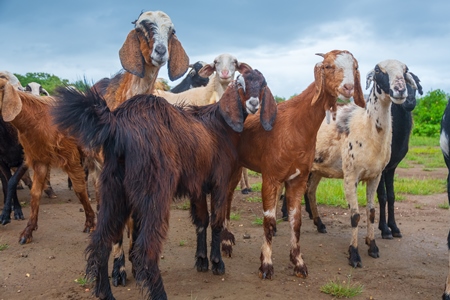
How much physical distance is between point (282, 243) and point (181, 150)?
2781 mm

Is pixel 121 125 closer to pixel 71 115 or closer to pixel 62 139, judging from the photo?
pixel 71 115

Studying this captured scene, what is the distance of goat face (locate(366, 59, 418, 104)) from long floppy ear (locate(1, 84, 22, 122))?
14.8 feet

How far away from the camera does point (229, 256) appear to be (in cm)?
586

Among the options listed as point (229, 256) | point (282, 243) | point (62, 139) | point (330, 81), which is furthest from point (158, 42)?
point (282, 243)

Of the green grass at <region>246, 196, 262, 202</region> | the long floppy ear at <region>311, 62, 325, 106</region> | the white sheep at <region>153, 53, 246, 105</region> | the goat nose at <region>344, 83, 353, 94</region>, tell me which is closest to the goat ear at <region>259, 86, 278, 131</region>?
the long floppy ear at <region>311, 62, 325, 106</region>

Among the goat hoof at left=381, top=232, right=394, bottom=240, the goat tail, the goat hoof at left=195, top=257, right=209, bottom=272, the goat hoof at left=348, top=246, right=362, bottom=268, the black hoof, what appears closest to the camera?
the goat tail

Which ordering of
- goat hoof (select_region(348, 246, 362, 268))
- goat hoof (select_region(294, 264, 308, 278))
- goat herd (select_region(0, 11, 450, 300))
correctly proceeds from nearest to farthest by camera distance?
goat herd (select_region(0, 11, 450, 300)), goat hoof (select_region(294, 264, 308, 278)), goat hoof (select_region(348, 246, 362, 268))

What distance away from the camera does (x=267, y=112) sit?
507 centimetres

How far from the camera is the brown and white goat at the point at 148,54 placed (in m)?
5.00

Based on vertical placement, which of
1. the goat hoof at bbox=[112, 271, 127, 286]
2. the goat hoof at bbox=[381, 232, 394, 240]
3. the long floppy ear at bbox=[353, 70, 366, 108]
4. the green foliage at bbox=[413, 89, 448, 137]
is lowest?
the goat hoof at bbox=[112, 271, 127, 286]

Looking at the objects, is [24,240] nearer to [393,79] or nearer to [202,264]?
[202,264]

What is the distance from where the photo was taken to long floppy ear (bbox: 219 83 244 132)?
16.2ft

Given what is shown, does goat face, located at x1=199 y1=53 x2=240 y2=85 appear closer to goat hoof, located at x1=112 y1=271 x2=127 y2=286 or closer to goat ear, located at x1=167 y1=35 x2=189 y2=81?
goat ear, located at x1=167 y1=35 x2=189 y2=81

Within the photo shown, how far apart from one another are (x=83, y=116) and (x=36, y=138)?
9.19 ft
